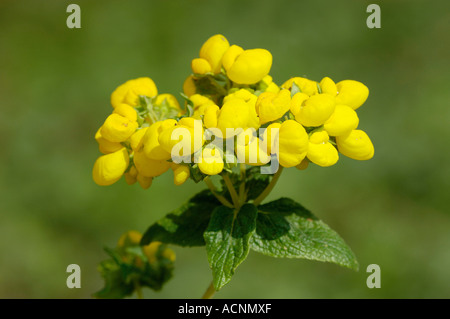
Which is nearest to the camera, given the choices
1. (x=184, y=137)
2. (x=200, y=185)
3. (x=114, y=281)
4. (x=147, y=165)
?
(x=184, y=137)

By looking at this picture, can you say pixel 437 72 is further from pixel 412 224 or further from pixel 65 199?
pixel 65 199

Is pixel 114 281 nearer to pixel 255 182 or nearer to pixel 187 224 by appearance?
pixel 187 224

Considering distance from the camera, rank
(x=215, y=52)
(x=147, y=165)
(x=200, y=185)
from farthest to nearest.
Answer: (x=200, y=185)
(x=215, y=52)
(x=147, y=165)

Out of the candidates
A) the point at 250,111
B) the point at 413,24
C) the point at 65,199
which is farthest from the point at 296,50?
the point at 250,111

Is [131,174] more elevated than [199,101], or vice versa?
[199,101]

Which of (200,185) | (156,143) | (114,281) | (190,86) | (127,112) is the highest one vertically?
(200,185)

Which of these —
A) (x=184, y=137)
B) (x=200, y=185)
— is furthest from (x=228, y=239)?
(x=200, y=185)
